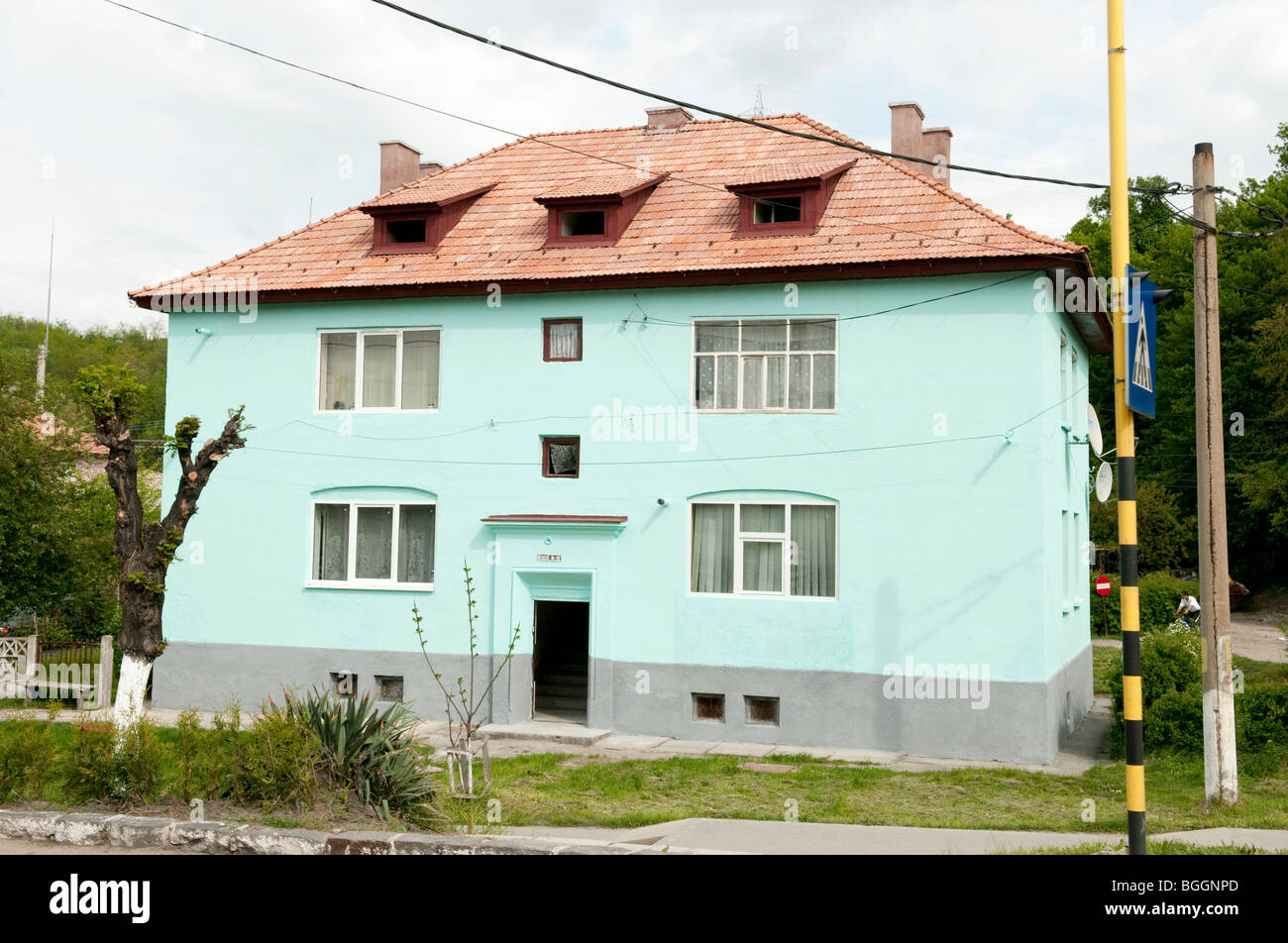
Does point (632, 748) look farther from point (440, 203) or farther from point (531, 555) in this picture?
point (440, 203)

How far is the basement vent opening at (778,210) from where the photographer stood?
62.2ft

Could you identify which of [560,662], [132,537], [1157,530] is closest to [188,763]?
[132,537]

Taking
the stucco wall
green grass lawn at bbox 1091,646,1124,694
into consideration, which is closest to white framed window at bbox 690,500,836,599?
the stucco wall

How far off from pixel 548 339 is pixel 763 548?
195 inches

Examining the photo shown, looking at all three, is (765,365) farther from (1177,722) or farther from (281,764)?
(281,764)

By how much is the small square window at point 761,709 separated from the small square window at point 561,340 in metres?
6.12

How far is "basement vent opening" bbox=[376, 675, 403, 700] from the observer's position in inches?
776

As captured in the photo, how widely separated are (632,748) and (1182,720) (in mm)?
7510

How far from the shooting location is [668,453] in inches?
737

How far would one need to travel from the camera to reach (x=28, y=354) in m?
24.3

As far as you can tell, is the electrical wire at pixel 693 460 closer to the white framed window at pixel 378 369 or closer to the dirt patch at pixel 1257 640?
the white framed window at pixel 378 369

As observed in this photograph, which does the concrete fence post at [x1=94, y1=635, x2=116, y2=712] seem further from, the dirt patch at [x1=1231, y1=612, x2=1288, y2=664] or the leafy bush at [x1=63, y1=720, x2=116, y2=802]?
the dirt patch at [x1=1231, y1=612, x2=1288, y2=664]

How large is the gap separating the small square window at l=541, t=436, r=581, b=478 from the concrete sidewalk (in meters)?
8.54
